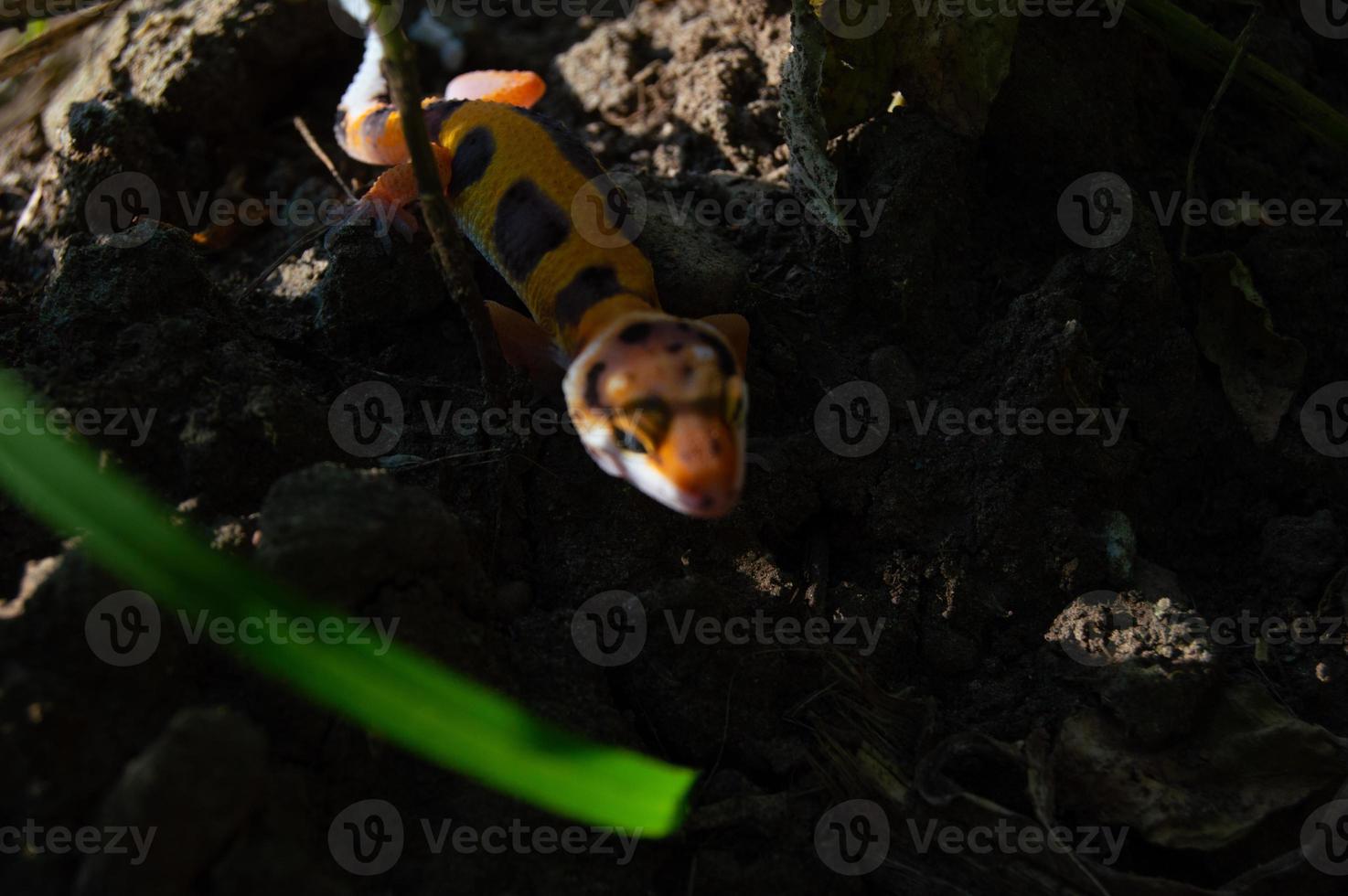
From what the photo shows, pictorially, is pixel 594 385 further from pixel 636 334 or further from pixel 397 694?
pixel 397 694

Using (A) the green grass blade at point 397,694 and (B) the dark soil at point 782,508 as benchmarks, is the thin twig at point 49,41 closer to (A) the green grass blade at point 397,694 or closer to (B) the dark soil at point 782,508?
(B) the dark soil at point 782,508

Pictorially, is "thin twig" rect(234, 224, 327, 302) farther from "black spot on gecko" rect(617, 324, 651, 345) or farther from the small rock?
the small rock

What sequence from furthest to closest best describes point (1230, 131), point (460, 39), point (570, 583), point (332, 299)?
point (460, 39), point (1230, 131), point (332, 299), point (570, 583)

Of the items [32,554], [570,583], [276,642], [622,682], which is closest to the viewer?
[276,642]

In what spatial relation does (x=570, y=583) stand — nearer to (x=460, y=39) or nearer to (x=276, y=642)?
(x=276, y=642)

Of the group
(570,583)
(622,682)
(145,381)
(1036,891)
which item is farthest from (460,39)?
(1036,891)

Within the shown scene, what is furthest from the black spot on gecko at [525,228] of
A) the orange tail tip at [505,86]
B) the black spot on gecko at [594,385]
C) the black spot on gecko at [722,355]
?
the orange tail tip at [505,86]
